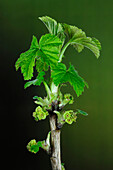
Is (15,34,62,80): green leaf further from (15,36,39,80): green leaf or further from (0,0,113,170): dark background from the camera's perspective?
(0,0,113,170): dark background

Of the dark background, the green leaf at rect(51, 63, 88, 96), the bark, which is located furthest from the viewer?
the dark background

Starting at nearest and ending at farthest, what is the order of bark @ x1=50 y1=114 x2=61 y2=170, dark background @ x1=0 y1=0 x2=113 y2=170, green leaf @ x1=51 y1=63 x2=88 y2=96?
green leaf @ x1=51 y1=63 x2=88 y2=96
bark @ x1=50 y1=114 x2=61 y2=170
dark background @ x1=0 y1=0 x2=113 y2=170

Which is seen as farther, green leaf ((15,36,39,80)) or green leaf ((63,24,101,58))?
green leaf ((63,24,101,58))

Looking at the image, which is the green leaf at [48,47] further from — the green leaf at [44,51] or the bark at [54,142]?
the bark at [54,142]

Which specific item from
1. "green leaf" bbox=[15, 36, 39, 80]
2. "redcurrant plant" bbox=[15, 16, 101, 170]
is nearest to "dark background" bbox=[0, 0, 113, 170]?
"redcurrant plant" bbox=[15, 16, 101, 170]

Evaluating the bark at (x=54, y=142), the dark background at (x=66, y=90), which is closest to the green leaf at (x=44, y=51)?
the bark at (x=54, y=142)

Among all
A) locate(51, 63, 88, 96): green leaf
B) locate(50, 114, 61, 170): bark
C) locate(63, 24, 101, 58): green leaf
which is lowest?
locate(50, 114, 61, 170): bark

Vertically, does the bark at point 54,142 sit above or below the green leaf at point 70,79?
below
